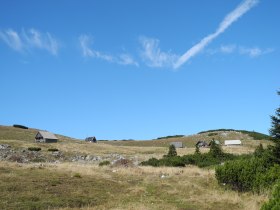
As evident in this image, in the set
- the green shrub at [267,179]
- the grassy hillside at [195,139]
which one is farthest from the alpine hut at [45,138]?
the green shrub at [267,179]

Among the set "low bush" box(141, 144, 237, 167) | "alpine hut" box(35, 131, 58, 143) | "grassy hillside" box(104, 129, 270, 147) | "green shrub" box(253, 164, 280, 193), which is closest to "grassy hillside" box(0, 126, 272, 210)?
"green shrub" box(253, 164, 280, 193)

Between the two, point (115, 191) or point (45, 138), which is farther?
point (45, 138)

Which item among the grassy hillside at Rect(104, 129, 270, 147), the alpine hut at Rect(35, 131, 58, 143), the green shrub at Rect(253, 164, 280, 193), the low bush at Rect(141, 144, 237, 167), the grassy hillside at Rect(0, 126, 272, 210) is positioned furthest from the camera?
the grassy hillside at Rect(104, 129, 270, 147)

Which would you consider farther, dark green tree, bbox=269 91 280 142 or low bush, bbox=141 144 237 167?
low bush, bbox=141 144 237 167

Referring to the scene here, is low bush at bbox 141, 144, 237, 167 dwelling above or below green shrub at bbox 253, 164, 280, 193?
above

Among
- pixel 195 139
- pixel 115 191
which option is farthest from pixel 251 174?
pixel 195 139

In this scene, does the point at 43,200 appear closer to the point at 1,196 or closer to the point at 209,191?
the point at 1,196

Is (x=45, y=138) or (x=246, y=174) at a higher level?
(x=45, y=138)

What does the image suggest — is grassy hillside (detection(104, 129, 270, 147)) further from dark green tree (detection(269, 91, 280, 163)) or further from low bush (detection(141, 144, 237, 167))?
dark green tree (detection(269, 91, 280, 163))

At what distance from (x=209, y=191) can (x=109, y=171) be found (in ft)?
45.6

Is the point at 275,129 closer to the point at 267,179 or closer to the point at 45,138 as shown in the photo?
the point at 267,179

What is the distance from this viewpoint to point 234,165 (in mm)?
27469

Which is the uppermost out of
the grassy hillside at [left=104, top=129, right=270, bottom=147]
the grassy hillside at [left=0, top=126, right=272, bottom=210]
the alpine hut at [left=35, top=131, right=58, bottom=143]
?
the grassy hillside at [left=104, top=129, right=270, bottom=147]

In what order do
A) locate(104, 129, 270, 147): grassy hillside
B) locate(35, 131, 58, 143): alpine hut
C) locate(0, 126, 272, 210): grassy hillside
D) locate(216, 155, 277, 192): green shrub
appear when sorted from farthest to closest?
locate(104, 129, 270, 147): grassy hillside, locate(35, 131, 58, 143): alpine hut, locate(216, 155, 277, 192): green shrub, locate(0, 126, 272, 210): grassy hillside
